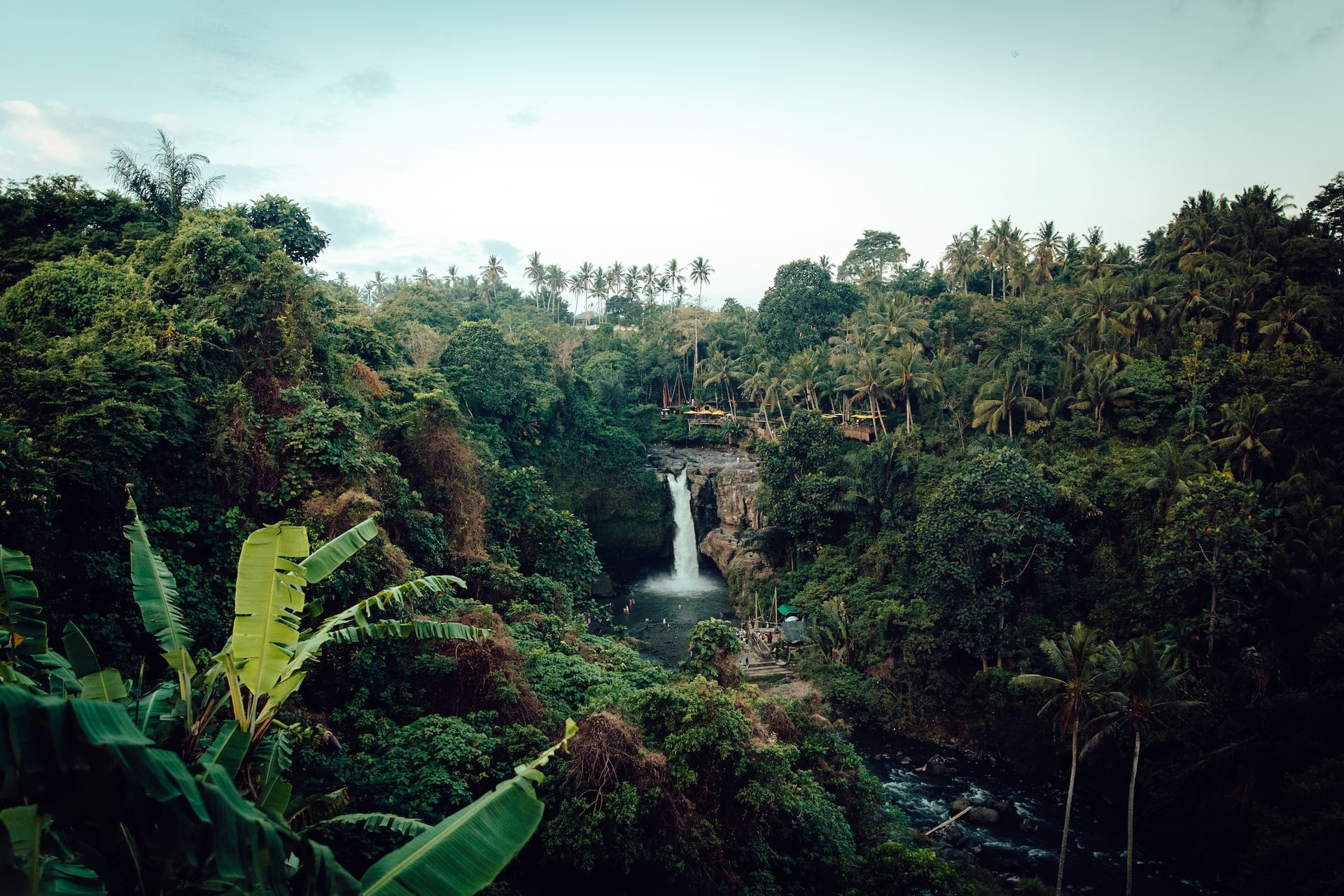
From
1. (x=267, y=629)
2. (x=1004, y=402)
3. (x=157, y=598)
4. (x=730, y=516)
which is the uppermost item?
(x=1004, y=402)

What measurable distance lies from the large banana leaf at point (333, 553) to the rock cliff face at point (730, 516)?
26597mm

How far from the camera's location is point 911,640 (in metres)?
23.8

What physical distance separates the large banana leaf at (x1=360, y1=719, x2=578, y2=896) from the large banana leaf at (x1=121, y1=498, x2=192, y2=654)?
8.54 feet

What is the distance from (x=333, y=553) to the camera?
7.61m

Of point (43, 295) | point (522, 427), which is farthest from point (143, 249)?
point (522, 427)

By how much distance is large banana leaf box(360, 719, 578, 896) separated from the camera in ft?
16.0

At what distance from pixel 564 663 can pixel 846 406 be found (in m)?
27.3

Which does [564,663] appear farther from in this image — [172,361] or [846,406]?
[846,406]

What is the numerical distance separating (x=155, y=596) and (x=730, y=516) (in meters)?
33.8

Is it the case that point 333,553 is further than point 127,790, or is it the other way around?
point 333,553

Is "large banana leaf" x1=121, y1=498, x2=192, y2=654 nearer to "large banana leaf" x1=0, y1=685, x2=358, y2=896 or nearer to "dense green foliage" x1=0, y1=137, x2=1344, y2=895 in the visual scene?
"dense green foliage" x1=0, y1=137, x2=1344, y2=895

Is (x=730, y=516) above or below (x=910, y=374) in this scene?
below

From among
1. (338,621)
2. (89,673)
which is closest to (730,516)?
(338,621)

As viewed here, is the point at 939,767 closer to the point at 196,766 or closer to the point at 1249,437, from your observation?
the point at 1249,437
